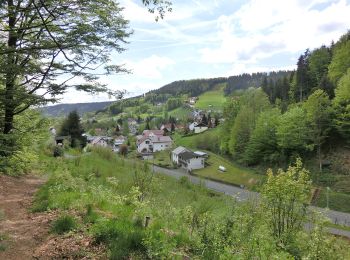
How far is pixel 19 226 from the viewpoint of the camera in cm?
686

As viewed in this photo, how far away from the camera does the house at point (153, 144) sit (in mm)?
82750

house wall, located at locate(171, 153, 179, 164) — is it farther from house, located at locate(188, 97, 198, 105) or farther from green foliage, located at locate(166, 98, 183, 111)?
house, located at locate(188, 97, 198, 105)

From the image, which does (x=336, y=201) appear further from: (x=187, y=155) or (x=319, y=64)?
(x=319, y=64)

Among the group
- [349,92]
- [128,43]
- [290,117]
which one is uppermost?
[128,43]

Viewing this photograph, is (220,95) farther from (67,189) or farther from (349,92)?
(67,189)

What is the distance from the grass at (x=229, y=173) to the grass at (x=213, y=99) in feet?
246

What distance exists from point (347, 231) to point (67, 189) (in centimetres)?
2219

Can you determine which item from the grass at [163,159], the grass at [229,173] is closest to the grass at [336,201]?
the grass at [229,173]

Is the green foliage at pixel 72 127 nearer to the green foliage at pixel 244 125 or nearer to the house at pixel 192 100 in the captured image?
the green foliage at pixel 244 125

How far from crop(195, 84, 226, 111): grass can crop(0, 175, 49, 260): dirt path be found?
119 meters

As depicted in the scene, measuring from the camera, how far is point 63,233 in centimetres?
596

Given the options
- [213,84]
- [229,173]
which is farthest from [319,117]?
[213,84]

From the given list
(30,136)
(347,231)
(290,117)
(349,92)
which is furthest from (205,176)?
(30,136)

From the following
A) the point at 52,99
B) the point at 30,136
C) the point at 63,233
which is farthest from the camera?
the point at 30,136
